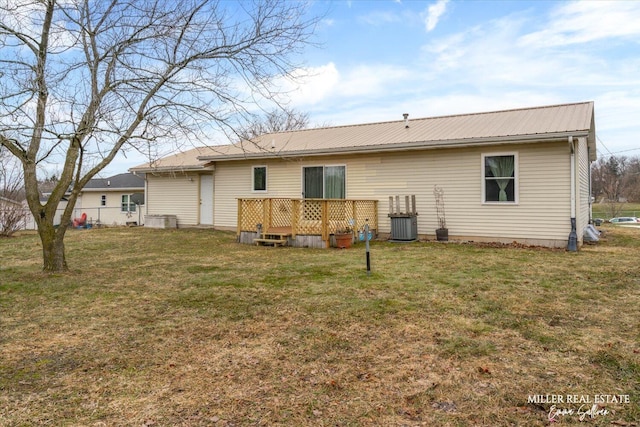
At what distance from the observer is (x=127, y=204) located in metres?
22.8

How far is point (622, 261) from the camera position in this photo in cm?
724

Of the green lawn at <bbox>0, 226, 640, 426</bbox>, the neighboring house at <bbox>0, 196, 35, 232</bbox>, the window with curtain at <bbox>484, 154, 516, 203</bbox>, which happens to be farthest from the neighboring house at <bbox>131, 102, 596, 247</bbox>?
the neighboring house at <bbox>0, 196, 35, 232</bbox>

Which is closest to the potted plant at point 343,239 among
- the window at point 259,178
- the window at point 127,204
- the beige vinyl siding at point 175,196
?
the window at point 259,178

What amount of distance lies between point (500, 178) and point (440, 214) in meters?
1.71

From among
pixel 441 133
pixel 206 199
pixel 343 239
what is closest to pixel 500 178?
pixel 441 133

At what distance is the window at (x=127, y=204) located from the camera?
22422 mm

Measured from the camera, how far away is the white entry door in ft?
48.4

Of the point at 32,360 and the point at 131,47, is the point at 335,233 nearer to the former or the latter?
the point at 131,47

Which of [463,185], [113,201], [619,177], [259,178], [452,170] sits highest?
[619,177]

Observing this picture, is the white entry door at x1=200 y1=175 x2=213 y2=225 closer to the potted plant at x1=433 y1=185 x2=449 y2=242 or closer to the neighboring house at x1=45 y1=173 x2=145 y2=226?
the neighboring house at x1=45 y1=173 x2=145 y2=226

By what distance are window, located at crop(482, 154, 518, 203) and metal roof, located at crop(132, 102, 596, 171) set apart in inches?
23.9

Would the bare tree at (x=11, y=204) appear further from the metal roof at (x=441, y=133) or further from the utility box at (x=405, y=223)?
the utility box at (x=405, y=223)

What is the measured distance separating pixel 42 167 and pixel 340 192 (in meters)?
7.57

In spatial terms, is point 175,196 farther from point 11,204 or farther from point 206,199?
point 11,204
